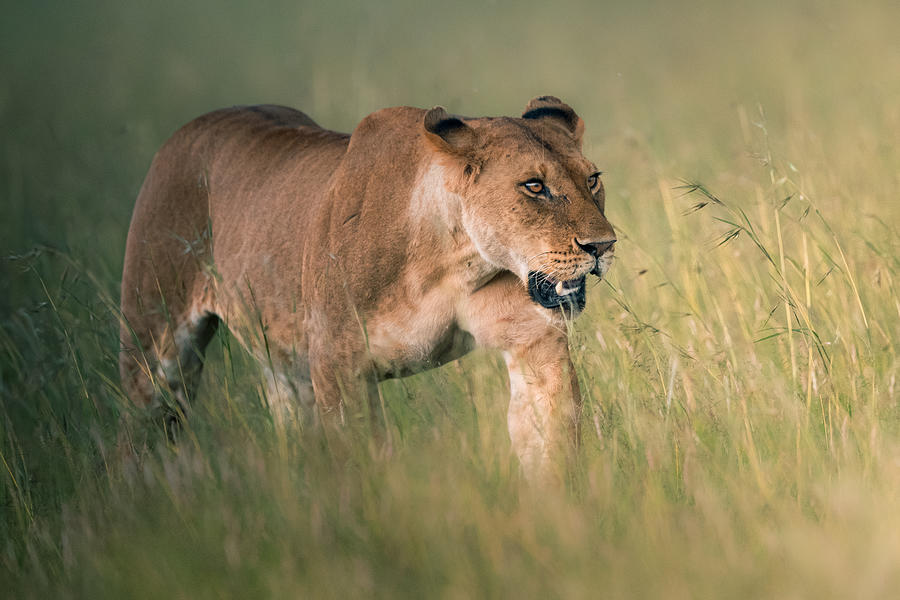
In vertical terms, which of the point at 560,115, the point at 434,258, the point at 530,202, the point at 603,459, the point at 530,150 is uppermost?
the point at 560,115

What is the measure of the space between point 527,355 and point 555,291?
300 mm

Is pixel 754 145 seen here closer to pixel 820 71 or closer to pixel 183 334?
pixel 820 71

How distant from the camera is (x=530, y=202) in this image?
339cm

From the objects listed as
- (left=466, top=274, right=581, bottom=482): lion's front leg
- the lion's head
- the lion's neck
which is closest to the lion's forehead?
the lion's head

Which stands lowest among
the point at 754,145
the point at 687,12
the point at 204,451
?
the point at 204,451

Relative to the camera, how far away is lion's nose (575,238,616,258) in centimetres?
331

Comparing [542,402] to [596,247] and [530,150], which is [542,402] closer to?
[596,247]

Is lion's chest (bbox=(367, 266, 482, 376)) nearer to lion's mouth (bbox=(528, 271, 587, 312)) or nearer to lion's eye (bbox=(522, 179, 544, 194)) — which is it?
lion's mouth (bbox=(528, 271, 587, 312))

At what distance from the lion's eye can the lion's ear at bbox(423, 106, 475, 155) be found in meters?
0.26

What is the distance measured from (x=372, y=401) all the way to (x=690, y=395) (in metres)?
1.04

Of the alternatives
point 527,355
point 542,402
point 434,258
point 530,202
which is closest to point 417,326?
point 434,258

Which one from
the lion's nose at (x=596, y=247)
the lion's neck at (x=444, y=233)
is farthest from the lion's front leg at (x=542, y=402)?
the lion's nose at (x=596, y=247)

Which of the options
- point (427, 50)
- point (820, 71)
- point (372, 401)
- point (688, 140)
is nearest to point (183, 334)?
point (372, 401)

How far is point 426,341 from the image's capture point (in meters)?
3.70
